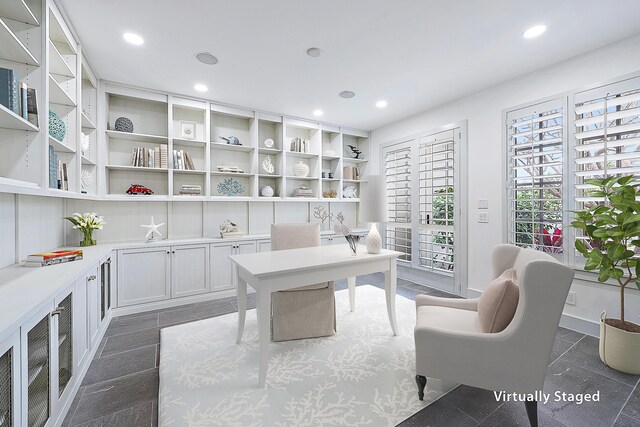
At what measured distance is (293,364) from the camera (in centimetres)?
205

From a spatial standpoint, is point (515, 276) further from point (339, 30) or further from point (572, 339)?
point (339, 30)

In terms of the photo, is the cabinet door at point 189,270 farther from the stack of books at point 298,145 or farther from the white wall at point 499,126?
the white wall at point 499,126

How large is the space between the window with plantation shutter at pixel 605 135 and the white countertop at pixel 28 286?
146 inches

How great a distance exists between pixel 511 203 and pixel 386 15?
7.99ft

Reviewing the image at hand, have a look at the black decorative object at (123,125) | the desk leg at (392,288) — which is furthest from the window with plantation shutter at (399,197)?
the black decorative object at (123,125)

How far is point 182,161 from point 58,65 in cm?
153

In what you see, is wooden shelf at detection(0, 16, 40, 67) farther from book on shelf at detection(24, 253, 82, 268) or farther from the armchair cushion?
the armchair cushion

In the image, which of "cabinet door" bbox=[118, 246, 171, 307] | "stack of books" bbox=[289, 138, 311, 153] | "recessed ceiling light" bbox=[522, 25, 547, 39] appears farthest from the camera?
"stack of books" bbox=[289, 138, 311, 153]

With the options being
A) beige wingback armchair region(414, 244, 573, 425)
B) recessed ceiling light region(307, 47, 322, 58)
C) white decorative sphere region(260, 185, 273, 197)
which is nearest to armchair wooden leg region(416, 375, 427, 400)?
beige wingback armchair region(414, 244, 573, 425)

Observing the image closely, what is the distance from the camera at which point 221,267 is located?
364 centimetres

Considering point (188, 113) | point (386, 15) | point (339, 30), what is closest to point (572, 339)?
point (386, 15)

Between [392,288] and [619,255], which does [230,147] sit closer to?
[392,288]

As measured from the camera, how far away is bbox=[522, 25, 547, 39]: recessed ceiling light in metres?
2.22

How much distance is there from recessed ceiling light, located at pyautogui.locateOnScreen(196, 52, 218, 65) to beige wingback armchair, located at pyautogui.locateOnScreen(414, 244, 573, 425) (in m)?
2.96
